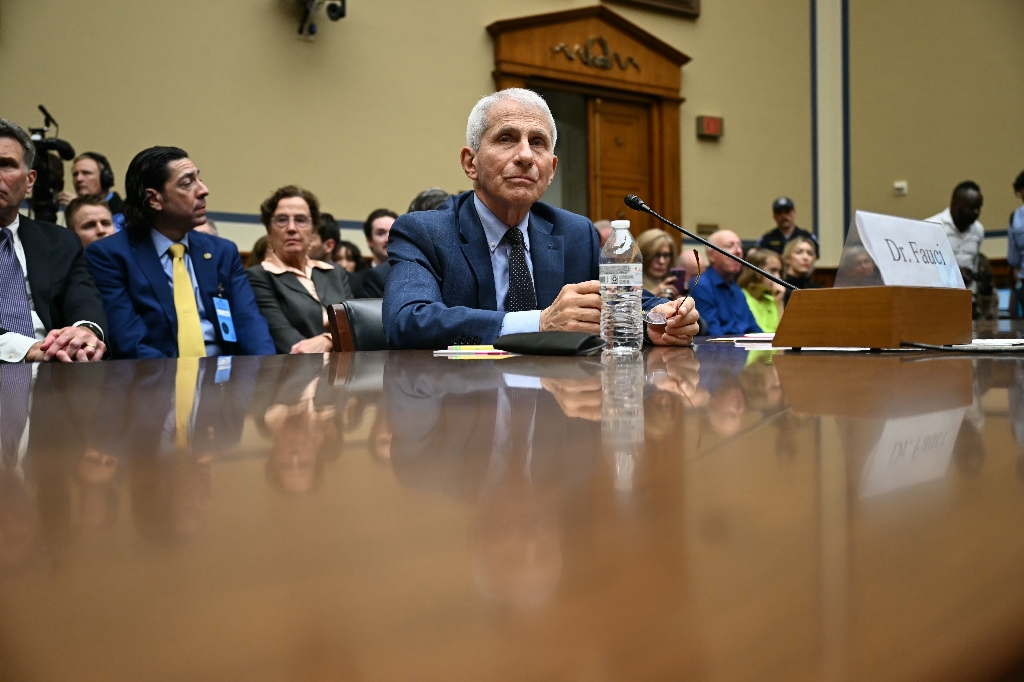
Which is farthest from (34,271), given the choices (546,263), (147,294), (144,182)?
(546,263)

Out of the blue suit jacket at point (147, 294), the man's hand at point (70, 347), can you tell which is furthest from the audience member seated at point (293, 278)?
the man's hand at point (70, 347)

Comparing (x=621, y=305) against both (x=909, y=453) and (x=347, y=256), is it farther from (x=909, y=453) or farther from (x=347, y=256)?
(x=347, y=256)

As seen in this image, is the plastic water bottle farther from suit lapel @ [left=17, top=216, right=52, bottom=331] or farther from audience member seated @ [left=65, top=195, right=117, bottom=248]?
audience member seated @ [left=65, top=195, right=117, bottom=248]

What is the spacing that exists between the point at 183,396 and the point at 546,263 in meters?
1.22

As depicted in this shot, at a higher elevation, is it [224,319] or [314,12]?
[314,12]

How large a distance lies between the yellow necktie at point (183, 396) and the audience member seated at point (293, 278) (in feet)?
6.37

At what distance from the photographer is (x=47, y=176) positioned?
3.81m

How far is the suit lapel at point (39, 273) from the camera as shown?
2.34 meters

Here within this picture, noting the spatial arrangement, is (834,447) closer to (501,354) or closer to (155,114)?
(501,354)

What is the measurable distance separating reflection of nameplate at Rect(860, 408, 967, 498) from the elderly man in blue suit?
1.14m

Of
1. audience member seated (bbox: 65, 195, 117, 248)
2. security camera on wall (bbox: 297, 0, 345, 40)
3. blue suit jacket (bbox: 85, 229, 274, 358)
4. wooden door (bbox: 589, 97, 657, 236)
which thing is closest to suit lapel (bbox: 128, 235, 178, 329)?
blue suit jacket (bbox: 85, 229, 274, 358)

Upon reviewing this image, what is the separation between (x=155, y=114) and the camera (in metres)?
5.03

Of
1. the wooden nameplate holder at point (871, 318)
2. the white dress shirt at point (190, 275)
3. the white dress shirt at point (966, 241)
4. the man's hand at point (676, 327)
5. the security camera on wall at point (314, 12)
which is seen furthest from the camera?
the white dress shirt at point (966, 241)

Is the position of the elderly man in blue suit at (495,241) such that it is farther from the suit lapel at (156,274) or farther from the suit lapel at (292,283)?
the suit lapel at (292,283)
